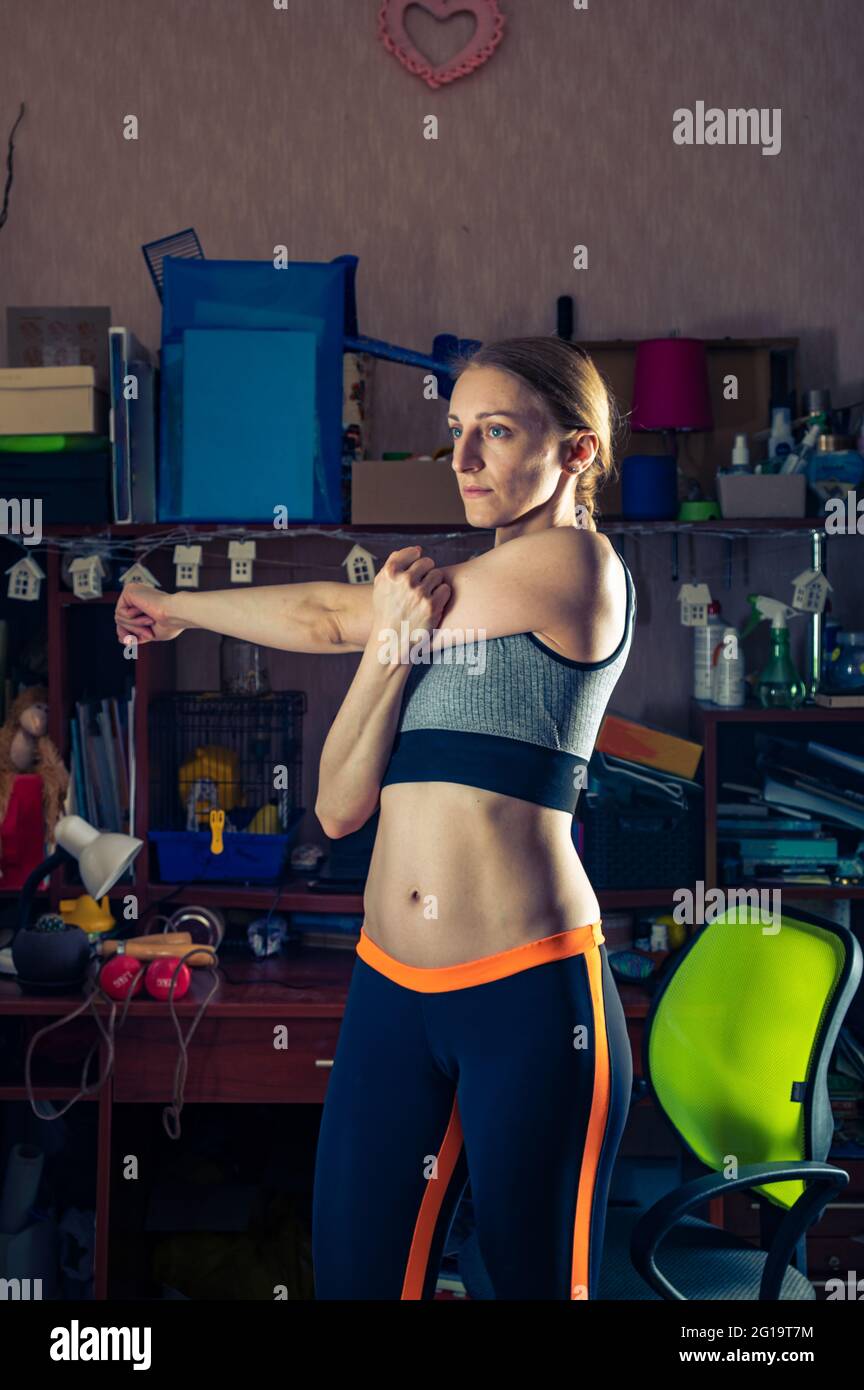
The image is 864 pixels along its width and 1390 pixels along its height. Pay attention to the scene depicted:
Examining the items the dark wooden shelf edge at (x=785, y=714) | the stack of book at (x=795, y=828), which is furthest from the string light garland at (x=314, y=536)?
the stack of book at (x=795, y=828)

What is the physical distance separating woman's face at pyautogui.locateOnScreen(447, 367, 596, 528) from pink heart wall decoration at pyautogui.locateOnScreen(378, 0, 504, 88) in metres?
1.50

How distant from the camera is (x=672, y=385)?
2410 mm

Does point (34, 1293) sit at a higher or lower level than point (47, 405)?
lower

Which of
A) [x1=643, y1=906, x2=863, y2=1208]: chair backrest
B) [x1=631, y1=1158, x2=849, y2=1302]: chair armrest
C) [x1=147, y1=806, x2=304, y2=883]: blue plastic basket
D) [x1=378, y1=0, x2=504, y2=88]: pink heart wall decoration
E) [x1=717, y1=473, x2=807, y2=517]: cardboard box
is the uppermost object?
[x1=378, y1=0, x2=504, y2=88]: pink heart wall decoration

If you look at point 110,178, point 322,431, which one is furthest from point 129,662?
point 110,178

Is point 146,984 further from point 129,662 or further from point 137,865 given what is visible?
point 129,662

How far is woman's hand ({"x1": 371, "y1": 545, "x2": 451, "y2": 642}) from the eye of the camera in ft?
4.56

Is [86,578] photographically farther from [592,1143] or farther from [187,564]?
[592,1143]

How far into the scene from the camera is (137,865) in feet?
7.79

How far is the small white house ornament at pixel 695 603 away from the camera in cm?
246

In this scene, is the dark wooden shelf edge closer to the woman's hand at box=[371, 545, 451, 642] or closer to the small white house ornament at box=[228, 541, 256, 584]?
the small white house ornament at box=[228, 541, 256, 584]

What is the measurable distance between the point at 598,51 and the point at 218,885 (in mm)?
1987

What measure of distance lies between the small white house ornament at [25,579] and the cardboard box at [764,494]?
1.39m

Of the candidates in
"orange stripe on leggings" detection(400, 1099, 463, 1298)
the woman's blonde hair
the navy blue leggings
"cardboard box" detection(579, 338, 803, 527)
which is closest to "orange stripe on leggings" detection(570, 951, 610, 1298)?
the navy blue leggings
